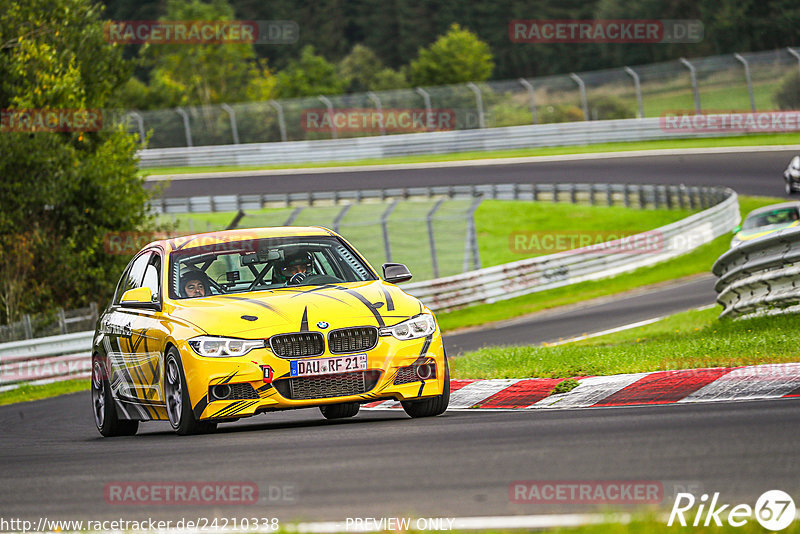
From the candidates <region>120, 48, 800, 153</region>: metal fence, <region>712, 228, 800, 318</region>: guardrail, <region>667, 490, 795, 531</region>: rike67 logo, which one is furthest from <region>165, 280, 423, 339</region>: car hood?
<region>120, 48, 800, 153</region>: metal fence

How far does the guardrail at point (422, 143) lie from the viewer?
161 feet

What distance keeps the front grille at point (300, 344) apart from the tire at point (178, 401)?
0.76 metres

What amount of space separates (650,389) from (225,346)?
10.1 feet

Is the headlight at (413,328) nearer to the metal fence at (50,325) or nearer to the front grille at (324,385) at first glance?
the front grille at (324,385)

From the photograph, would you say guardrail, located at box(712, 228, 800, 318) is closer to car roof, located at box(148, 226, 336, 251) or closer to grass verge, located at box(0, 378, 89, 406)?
car roof, located at box(148, 226, 336, 251)

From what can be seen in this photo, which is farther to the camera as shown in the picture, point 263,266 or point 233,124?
point 233,124

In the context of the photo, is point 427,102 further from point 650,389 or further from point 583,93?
point 650,389

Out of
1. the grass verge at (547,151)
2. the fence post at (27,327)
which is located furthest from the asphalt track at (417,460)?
the grass verge at (547,151)

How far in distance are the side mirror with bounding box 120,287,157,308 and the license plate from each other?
5.11 feet

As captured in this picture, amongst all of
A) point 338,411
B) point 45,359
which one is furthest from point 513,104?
point 338,411

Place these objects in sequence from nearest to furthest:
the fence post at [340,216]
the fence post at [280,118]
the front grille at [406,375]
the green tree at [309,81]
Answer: the front grille at [406,375], the fence post at [340,216], the fence post at [280,118], the green tree at [309,81]

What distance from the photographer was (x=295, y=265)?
9.88 metres

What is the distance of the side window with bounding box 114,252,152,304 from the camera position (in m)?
10.3

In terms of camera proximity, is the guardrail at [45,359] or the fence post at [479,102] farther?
the fence post at [479,102]
